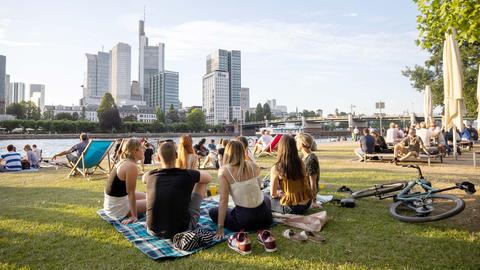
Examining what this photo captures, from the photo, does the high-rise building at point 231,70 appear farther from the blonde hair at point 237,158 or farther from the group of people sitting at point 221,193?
the blonde hair at point 237,158

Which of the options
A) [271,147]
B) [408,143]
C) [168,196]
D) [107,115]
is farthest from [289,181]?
[107,115]

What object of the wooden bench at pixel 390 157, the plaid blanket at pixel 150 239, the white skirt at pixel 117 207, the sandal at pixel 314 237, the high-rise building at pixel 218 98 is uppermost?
the high-rise building at pixel 218 98

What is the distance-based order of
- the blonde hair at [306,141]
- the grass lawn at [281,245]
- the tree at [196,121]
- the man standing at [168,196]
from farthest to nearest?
1. the tree at [196,121]
2. the blonde hair at [306,141]
3. the man standing at [168,196]
4. the grass lawn at [281,245]

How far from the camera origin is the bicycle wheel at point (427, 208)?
402 centimetres

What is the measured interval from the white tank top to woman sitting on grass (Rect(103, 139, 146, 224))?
1.39 meters

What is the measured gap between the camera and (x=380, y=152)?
12.2m

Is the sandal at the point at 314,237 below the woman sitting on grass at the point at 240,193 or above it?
below

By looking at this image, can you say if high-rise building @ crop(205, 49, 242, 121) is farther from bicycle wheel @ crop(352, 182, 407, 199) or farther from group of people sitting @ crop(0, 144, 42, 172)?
bicycle wheel @ crop(352, 182, 407, 199)

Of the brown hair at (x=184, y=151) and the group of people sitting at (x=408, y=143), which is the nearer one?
Answer: the brown hair at (x=184, y=151)

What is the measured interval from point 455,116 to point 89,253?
9051 millimetres

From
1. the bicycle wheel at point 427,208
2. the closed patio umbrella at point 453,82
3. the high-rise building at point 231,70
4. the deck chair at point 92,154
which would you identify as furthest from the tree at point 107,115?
the high-rise building at point 231,70

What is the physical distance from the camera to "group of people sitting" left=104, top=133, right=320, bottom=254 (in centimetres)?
369

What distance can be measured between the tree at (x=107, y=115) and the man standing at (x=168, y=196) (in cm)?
9419

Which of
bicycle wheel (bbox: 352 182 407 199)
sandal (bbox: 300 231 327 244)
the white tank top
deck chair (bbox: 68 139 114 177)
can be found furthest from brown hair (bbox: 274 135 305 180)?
deck chair (bbox: 68 139 114 177)
